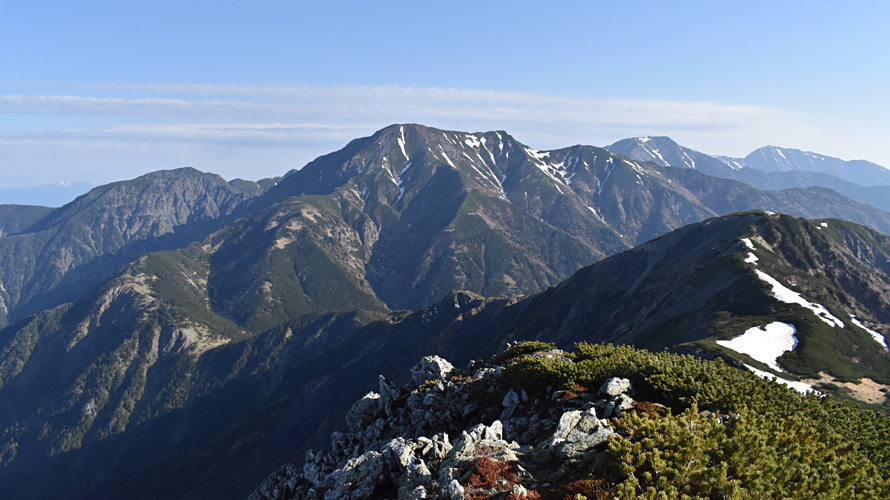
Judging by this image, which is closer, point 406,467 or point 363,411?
point 406,467

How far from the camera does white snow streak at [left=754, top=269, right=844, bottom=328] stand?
9971 cm

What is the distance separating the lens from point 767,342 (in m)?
84.9

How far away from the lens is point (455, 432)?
3672cm

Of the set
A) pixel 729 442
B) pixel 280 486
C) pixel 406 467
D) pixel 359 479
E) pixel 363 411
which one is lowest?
pixel 363 411

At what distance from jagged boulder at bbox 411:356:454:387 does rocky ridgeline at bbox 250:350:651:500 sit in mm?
3805

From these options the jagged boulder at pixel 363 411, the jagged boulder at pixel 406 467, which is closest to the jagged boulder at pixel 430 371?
the jagged boulder at pixel 363 411

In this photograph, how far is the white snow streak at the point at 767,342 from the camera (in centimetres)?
7919

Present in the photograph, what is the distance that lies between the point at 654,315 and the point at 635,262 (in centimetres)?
5881

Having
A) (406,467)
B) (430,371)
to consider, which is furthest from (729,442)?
(430,371)

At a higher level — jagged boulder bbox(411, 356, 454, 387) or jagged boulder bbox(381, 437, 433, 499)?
jagged boulder bbox(381, 437, 433, 499)

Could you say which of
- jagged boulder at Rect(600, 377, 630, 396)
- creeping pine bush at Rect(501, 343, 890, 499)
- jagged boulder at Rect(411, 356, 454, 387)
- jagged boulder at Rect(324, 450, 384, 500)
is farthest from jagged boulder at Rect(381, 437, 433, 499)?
jagged boulder at Rect(411, 356, 454, 387)

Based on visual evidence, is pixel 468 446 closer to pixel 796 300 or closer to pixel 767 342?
pixel 767 342

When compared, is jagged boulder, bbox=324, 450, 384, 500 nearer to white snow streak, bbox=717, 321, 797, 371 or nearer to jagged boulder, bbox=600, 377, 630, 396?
jagged boulder, bbox=600, 377, 630, 396

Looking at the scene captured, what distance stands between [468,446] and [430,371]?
80.3 feet
